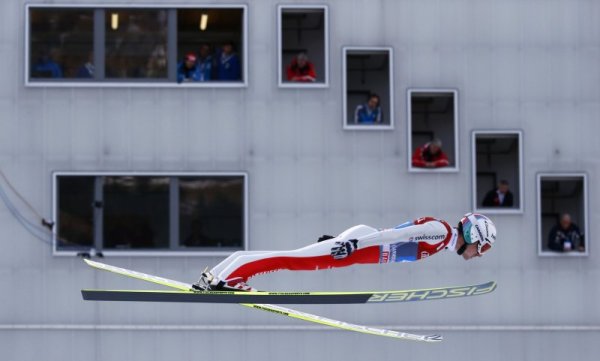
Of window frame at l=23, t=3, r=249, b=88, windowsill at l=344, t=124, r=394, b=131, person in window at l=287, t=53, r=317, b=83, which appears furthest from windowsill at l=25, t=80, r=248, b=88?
windowsill at l=344, t=124, r=394, b=131

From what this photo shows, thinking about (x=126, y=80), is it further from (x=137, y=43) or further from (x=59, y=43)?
(x=59, y=43)

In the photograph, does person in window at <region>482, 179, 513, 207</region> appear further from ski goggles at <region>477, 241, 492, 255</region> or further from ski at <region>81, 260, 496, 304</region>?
ski goggles at <region>477, 241, 492, 255</region>

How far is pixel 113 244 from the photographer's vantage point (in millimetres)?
28547

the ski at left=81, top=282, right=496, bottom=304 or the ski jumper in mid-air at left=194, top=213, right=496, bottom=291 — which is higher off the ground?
the ski jumper in mid-air at left=194, top=213, right=496, bottom=291

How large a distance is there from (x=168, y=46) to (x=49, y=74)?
2.11 metres

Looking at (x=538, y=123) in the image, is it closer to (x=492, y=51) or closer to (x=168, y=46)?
(x=492, y=51)

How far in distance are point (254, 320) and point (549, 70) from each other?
6.80 m

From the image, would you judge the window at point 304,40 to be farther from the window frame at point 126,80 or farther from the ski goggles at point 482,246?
the ski goggles at point 482,246

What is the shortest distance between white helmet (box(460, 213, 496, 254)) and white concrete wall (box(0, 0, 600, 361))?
25.3 ft

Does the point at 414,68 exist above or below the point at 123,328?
above

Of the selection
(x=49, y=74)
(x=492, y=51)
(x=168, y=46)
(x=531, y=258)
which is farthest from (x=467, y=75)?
(x=49, y=74)

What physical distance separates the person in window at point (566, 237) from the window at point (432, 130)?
2097 millimetres

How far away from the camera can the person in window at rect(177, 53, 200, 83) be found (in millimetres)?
28562

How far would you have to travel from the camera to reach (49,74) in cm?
2861
